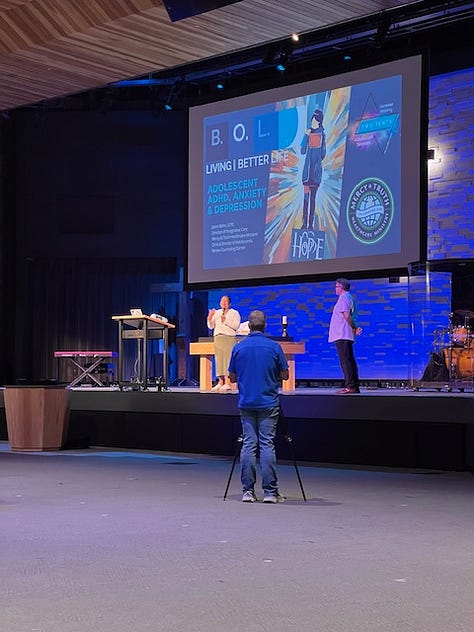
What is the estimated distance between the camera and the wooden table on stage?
11938mm

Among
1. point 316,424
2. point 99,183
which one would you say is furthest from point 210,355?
point 99,183

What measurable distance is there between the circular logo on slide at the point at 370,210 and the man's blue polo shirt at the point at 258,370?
5.02 metres

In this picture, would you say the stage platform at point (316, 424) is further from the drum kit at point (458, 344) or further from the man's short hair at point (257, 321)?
the man's short hair at point (257, 321)

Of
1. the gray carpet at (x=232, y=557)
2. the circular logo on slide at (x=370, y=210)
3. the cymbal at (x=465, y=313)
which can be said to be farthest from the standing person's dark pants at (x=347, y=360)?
the gray carpet at (x=232, y=557)

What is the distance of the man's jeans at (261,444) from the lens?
719 cm

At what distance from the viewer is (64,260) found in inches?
754

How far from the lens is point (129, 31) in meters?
10.0

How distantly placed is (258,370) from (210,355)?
546cm

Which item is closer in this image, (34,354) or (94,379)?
(94,379)

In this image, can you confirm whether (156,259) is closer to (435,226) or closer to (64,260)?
(64,260)

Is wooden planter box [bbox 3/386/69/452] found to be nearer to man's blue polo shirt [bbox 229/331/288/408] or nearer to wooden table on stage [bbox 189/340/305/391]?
wooden table on stage [bbox 189/340/305/391]

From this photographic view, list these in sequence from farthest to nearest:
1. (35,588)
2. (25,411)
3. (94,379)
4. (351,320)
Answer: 1. (94,379)
2. (25,411)
3. (351,320)
4. (35,588)

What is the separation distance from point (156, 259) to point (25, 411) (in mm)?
7386

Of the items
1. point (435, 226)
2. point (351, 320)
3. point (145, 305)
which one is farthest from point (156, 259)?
point (351, 320)
